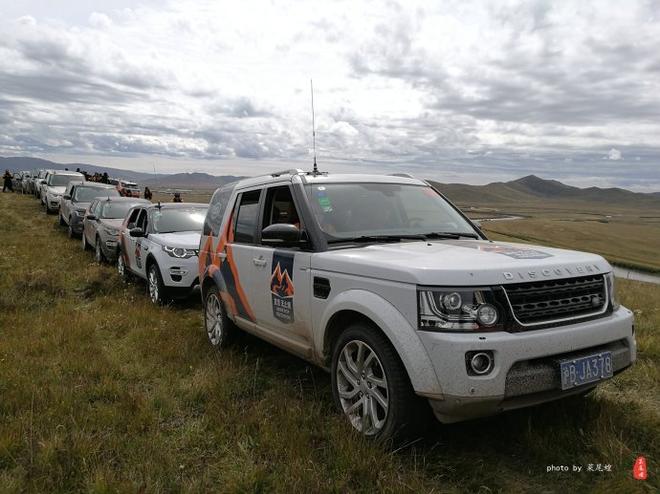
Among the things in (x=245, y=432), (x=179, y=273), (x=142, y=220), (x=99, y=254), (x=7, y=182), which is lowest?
(x=245, y=432)

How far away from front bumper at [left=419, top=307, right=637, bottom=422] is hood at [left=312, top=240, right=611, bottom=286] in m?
0.33

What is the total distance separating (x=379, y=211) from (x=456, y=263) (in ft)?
4.72

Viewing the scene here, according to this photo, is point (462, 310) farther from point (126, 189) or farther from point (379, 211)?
point (126, 189)

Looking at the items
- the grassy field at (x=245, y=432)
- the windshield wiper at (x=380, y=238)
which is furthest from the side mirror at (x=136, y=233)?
the windshield wiper at (x=380, y=238)

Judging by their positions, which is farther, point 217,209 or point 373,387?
point 217,209

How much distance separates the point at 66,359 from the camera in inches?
210

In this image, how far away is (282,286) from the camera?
4449mm

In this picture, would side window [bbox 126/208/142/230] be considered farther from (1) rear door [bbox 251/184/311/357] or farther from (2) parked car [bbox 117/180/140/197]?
(2) parked car [bbox 117/180/140/197]

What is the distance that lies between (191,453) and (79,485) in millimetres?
702

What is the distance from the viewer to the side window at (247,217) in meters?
5.16

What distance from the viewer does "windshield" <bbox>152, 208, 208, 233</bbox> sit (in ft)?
30.7

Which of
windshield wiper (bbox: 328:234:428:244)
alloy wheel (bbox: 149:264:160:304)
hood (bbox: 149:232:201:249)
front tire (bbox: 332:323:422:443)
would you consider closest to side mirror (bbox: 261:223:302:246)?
windshield wiper (bbox: 328:234:428:244)

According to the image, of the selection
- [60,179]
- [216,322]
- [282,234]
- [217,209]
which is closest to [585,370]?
[282,234]

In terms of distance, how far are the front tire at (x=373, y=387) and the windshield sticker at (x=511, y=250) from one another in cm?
104
